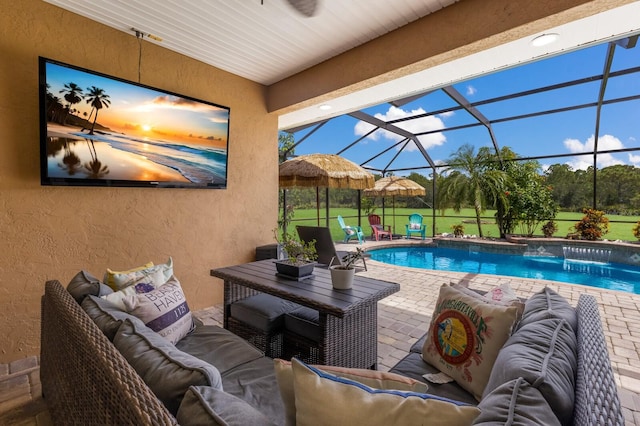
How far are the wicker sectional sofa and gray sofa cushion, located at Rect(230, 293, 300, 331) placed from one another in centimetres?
39

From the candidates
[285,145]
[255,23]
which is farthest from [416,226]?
[255,23]

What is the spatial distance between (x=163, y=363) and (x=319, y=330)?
1.22 m

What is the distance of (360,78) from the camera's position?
127 inches

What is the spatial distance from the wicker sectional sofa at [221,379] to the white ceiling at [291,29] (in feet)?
7.76

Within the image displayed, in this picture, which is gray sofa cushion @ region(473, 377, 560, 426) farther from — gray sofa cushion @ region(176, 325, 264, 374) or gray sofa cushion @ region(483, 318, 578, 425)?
gray sofa cushion @ region(176, 325, 264, 374)

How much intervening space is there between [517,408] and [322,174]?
187 inches

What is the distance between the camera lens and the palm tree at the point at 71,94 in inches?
98.9

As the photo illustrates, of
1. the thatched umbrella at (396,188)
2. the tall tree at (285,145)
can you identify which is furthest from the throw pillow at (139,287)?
the thatched umbrella at (396,188)

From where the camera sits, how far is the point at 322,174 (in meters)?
5.30

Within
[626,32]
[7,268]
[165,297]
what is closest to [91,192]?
[7,268]

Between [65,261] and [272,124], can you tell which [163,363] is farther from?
[272,124]

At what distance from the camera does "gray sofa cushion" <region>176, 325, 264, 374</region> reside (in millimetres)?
1651

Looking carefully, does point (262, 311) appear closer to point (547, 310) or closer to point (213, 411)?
point (213, 411)

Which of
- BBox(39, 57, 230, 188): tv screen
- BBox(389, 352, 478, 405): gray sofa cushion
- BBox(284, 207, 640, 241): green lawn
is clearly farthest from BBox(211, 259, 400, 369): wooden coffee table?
BBox(284, 207, 640, 241): green lawn
